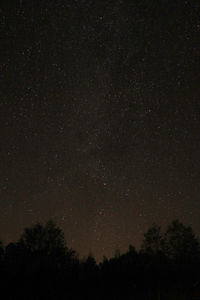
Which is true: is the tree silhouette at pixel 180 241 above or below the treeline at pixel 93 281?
above

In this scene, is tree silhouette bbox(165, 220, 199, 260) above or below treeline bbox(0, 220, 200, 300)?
above

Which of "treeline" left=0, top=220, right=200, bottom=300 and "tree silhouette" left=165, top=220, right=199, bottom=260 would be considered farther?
"tree silhouette" left=165, top=220, right=199, bottom=260

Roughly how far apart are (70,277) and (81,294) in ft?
6.91

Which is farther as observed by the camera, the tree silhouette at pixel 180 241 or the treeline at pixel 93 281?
the tree silhouette at pixel 180 241

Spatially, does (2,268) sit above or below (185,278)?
above

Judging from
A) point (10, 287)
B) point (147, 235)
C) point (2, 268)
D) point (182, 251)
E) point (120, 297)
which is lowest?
point (120, 297)

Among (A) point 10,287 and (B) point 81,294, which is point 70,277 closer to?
(B) point 81,294

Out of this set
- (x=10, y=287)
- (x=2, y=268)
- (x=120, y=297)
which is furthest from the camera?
(x=2, y=268)

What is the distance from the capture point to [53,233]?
43.3 m

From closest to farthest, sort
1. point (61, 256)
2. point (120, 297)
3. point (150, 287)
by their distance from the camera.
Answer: point (120, 297)
point (150, 287)
point (61, 256)

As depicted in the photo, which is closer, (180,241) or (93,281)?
(93,281)

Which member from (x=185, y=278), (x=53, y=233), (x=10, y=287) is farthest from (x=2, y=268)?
(x=53, y=233)

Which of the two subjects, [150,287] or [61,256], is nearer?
[150,287]

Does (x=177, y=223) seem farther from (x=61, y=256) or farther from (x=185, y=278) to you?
(x=185, y=278)
